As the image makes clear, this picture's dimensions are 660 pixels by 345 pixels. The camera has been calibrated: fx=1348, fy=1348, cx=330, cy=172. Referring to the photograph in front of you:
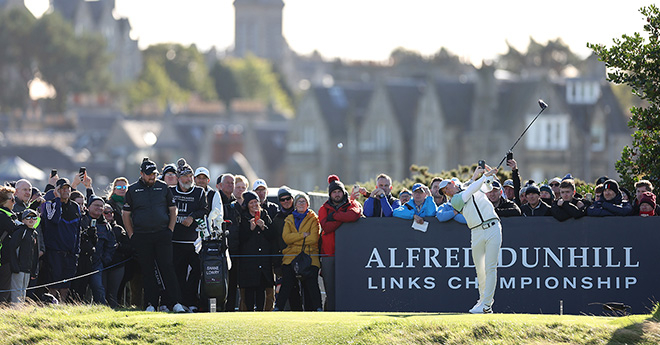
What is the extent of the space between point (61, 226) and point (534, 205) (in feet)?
19.7

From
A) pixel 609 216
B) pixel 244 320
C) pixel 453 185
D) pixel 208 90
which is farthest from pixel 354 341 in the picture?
pixel 208 90

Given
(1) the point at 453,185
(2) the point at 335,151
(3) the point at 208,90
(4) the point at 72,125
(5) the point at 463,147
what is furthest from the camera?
(3) the point at 208,90

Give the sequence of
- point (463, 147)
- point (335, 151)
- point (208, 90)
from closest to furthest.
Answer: point (463, 147), point (335, 151), point (208, 90)

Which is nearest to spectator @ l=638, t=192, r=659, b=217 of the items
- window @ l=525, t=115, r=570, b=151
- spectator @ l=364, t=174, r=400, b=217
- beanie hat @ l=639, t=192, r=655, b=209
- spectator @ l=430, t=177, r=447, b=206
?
beanie hat @ l=639, t=192, r=655, b=209

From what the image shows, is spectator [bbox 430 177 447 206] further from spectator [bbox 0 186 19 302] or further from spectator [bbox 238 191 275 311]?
spectator [bbox 0 186 19 302]

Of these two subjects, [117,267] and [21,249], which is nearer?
[21,249]

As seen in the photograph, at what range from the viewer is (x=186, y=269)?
16922mm

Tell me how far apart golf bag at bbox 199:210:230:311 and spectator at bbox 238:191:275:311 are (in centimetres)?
59

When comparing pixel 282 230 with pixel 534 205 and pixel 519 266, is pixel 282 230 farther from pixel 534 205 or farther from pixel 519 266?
pixel 534 205

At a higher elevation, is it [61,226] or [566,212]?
[566,212]

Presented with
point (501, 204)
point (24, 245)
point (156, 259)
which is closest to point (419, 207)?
point (501, 204)

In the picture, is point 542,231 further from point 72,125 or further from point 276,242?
point 72,125

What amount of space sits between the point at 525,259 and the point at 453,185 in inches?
59.3

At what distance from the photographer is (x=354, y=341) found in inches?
555
